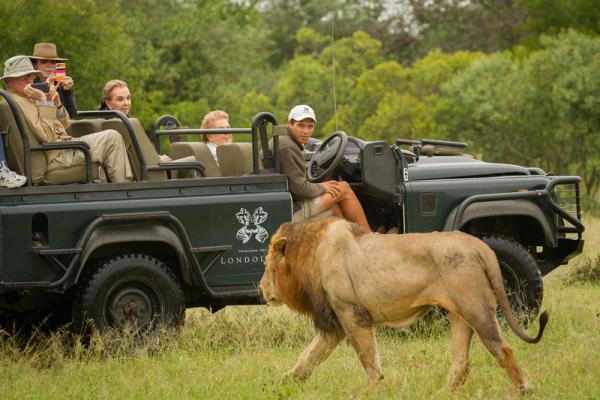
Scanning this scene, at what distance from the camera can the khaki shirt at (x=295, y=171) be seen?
27.8 feet

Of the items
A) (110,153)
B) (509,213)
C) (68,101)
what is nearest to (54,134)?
(110,153)

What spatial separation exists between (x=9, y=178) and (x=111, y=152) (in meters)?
0.76

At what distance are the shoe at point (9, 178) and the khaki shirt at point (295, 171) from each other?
1.91m

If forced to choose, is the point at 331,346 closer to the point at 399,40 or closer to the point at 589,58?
the point at 589,58

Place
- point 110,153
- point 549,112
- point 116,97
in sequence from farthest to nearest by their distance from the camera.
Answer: point 549,112
point 116,97
point 110,153

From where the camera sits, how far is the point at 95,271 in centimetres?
795

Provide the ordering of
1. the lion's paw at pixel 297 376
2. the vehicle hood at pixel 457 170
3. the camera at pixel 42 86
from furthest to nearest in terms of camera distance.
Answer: the vehicle hood at pixel 457 170, the camera at pixel 42 86, the lion's paw at pixel 297 376

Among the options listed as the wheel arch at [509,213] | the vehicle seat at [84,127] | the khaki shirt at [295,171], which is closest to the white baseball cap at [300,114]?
the khaki shirt at [295,171]

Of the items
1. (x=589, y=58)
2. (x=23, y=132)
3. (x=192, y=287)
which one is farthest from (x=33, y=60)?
(x=589, y=58)

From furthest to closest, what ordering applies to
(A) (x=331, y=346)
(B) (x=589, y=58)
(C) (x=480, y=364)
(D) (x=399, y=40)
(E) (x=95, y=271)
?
(D) (x=399, y=40)
(B) (x=589, y=58)
(E) (x=95, y=271)
(C) (x=480, y=364)
(A) (x=331, y=346)

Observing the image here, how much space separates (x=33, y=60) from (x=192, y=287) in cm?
213

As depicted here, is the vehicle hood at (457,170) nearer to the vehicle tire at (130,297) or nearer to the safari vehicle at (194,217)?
the safari vehicle at (194,217)

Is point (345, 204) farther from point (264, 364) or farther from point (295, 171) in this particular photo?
point (264, 364)

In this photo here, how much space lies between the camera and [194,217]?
8078 millimetres
